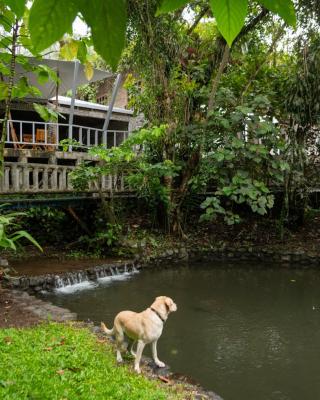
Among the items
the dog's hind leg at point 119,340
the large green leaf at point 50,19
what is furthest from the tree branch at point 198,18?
the large green leaf at point 50,19

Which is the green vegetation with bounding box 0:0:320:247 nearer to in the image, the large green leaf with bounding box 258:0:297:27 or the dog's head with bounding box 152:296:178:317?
the dog's head with bounding box 152:296:178:317

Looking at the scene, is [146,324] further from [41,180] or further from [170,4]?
[41,180]

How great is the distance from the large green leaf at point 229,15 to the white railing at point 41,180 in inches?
309

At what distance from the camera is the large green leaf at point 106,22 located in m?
0.57

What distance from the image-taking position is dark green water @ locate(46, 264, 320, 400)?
14.2 feet

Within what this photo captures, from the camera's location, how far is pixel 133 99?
1030 centimetres

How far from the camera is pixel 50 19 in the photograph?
22.1 inches

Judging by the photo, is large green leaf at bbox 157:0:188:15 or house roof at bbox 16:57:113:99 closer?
large green leaf at bbox 157:0:188:15

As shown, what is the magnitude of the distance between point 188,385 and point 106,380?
2.64ft

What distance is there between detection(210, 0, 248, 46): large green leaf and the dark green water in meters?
3.99

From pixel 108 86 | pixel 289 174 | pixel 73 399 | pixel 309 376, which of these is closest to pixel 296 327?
pixel 309 376

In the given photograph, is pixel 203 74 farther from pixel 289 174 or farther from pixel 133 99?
pixel 289 174

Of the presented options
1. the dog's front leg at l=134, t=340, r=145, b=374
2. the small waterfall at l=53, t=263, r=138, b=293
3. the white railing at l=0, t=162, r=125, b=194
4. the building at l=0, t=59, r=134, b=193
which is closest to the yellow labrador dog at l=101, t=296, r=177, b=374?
the dog's front leg at l=134, t=340, r=145, b=374

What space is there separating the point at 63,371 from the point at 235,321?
326 cm
